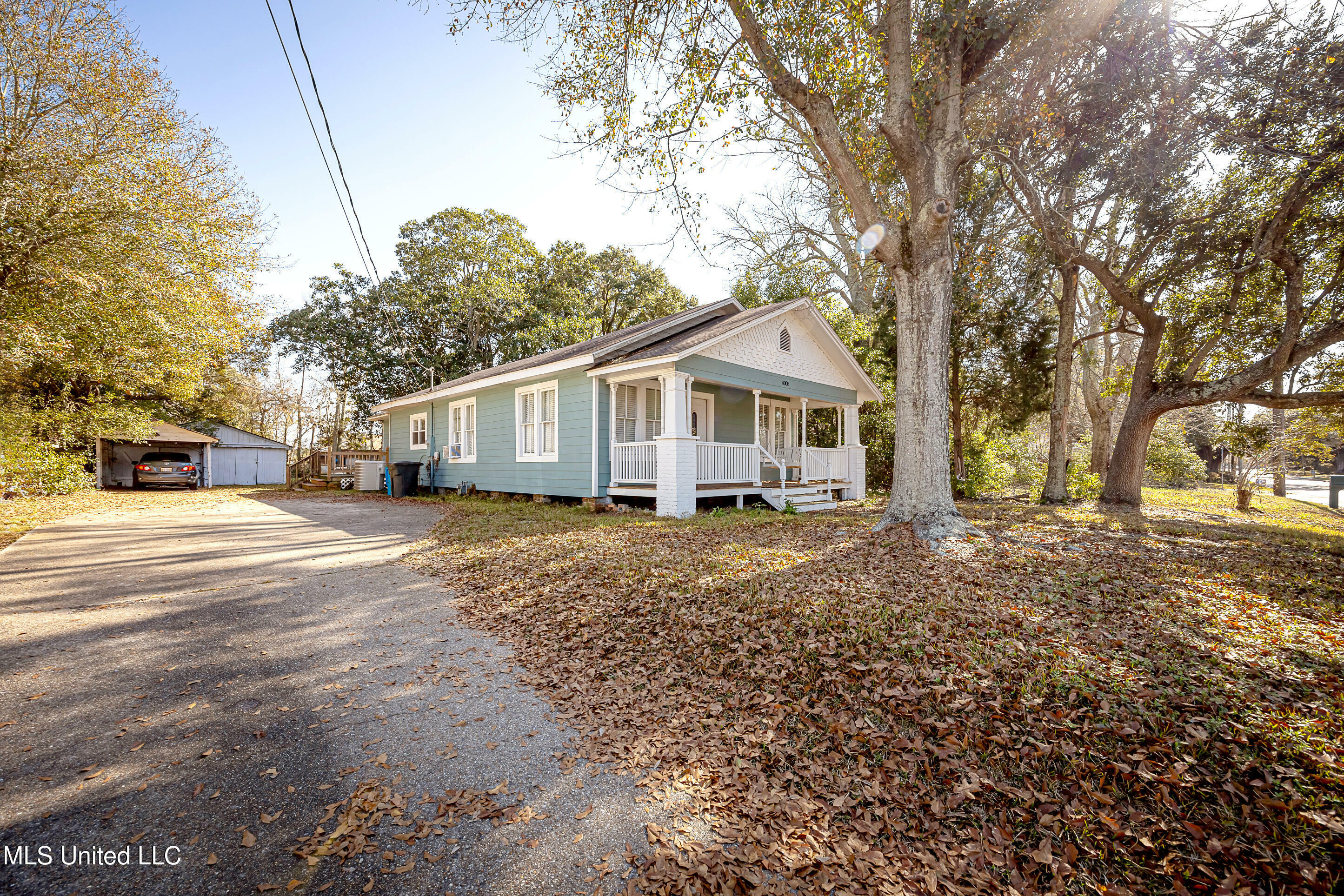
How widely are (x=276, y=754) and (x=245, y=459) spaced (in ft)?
101

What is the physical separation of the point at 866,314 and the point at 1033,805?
21.5 meters

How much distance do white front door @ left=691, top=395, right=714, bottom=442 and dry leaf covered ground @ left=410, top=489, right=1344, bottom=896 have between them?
786cm

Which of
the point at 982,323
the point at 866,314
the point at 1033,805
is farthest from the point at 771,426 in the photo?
the point at 1033,805

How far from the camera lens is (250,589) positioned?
19.1ft

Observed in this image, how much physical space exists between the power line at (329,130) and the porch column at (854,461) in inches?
523

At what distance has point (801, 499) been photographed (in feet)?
42.2

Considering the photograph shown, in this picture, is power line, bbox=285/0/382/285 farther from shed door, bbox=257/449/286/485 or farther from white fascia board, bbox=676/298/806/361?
shed door, bbox=257/449/286/485

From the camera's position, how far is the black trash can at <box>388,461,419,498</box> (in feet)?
57.1

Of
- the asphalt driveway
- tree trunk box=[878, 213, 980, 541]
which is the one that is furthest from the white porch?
the asphalt driveway

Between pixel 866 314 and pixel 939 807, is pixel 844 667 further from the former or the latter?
pixel 866 314

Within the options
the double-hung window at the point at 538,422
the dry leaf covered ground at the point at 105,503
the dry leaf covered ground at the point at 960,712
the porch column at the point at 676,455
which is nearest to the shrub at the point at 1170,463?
the dry leaf covered ground at the point at 960,712

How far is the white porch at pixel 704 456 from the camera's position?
1083 centimetres

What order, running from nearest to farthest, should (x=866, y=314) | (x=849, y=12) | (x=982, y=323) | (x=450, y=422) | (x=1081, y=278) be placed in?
(x=849, y=12) < (x=982, y=323) < (x=450, y=422) < (x=1081, y=278) < (x=866, y=314)

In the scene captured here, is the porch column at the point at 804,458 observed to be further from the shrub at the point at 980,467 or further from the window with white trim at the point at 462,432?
the window with white trim at the point at 462,432
